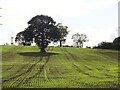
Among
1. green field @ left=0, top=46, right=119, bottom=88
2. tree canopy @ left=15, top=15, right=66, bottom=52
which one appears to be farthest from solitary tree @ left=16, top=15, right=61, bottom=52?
green field @ left=0, top=46, right=119, bottom=88

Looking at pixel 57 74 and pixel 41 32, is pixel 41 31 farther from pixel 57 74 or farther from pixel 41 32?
pixel 57 74

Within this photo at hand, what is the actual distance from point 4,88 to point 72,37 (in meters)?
163

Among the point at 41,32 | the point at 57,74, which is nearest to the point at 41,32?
the point at 41,32

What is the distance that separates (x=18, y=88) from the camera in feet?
117

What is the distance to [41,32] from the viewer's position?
330 ft

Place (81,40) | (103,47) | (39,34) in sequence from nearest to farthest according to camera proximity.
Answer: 1. (39,34)
2. (103,47)
3. (81,40)

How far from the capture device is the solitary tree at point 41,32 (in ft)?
331

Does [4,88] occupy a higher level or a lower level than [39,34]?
lower

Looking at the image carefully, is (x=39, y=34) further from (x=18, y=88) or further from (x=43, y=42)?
(x=18, y=88)

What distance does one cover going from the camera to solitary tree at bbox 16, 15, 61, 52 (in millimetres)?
100750

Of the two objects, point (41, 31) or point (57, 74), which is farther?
point (41, 31)

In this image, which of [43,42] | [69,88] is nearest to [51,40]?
[43,42]

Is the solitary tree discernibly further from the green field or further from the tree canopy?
the green field

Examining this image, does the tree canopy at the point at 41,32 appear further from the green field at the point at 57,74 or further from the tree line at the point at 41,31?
the green field at the point at 57,74
